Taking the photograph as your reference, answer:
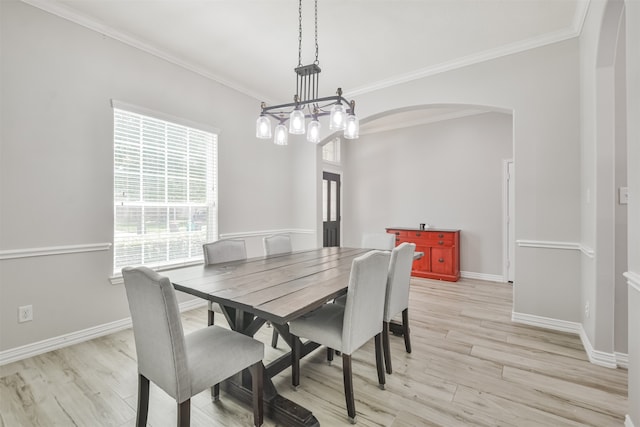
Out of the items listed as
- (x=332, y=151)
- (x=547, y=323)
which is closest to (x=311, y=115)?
(x=547, y=323)

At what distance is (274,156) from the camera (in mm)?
4605

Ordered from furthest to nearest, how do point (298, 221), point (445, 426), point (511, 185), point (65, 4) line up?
point (298, 221)
point (511, 185)
point (65, 4)
point (445, 426)

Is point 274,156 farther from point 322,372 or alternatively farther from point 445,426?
point 445,426

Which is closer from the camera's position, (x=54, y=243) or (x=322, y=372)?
(x=322, y=372)

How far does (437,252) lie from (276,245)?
9.88ft

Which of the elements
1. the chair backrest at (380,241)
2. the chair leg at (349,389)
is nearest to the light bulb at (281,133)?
the chair backrest at (380,241)

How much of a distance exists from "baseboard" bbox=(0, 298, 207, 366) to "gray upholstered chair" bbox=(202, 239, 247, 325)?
1.13 meters

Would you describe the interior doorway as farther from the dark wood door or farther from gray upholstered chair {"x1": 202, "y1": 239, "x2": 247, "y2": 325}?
gray upholstered chair {"x1": 202, "y1": 239, "x2": 247, "y2": 325}

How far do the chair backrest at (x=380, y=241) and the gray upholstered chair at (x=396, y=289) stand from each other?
903 millimetres

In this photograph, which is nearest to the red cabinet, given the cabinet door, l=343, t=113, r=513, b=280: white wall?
the cabinet door

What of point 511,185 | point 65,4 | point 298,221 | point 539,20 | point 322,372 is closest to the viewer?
point 322,372

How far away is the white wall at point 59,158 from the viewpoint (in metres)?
2.25

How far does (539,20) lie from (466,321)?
3042mm

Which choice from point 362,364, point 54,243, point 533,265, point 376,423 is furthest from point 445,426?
point 54,243
